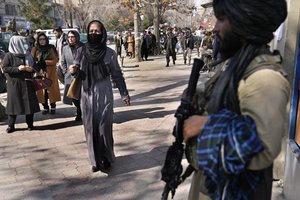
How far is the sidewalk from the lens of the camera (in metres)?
3.97

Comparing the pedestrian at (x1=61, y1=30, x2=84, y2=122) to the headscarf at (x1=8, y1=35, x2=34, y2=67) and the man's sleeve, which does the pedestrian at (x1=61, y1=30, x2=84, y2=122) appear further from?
the man's sleeve

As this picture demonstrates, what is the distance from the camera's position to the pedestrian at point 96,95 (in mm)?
4211

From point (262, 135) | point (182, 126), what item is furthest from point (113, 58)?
point (262, 135)

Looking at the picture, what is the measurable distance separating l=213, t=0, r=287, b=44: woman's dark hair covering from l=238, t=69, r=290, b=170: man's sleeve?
0.15m

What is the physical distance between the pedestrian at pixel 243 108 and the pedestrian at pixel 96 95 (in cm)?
282

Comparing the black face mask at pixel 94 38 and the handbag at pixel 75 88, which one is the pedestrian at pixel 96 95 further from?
the handbag at pixel 75 88

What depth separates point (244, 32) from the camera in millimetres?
1372

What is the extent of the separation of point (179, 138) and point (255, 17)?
23.3 inches

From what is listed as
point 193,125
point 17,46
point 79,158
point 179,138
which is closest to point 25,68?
point 17,46

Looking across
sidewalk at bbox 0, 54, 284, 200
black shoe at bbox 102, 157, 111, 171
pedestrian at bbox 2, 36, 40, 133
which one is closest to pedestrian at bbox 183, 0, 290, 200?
sidewalk at bbox 0, 54, 284, 200

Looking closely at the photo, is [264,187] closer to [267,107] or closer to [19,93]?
[267,107]

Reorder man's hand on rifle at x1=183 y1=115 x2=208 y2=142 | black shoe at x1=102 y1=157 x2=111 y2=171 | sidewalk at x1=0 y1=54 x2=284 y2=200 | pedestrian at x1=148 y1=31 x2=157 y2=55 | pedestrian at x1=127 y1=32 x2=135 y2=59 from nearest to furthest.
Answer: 1. man's hand on rifle at x1=183 y1=115 x2=208 y2=142
2. sidewalk at x1=0 y1=54 x2=284 y2=200
3. black shoe at x1=102 y1=157 x2=111 y2=171
4. pedestrian at x1=127 y1=32 x2=135 y2=59
5. pedestrian at x1=148 y1=31 x2=157 y2=55

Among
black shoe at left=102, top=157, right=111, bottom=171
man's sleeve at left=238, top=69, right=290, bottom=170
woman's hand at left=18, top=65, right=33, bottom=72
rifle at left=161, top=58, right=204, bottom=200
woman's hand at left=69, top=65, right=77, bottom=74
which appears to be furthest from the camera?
woman's hand at left=18, top=65, right=33, bottom=72

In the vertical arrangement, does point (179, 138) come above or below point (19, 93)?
above
